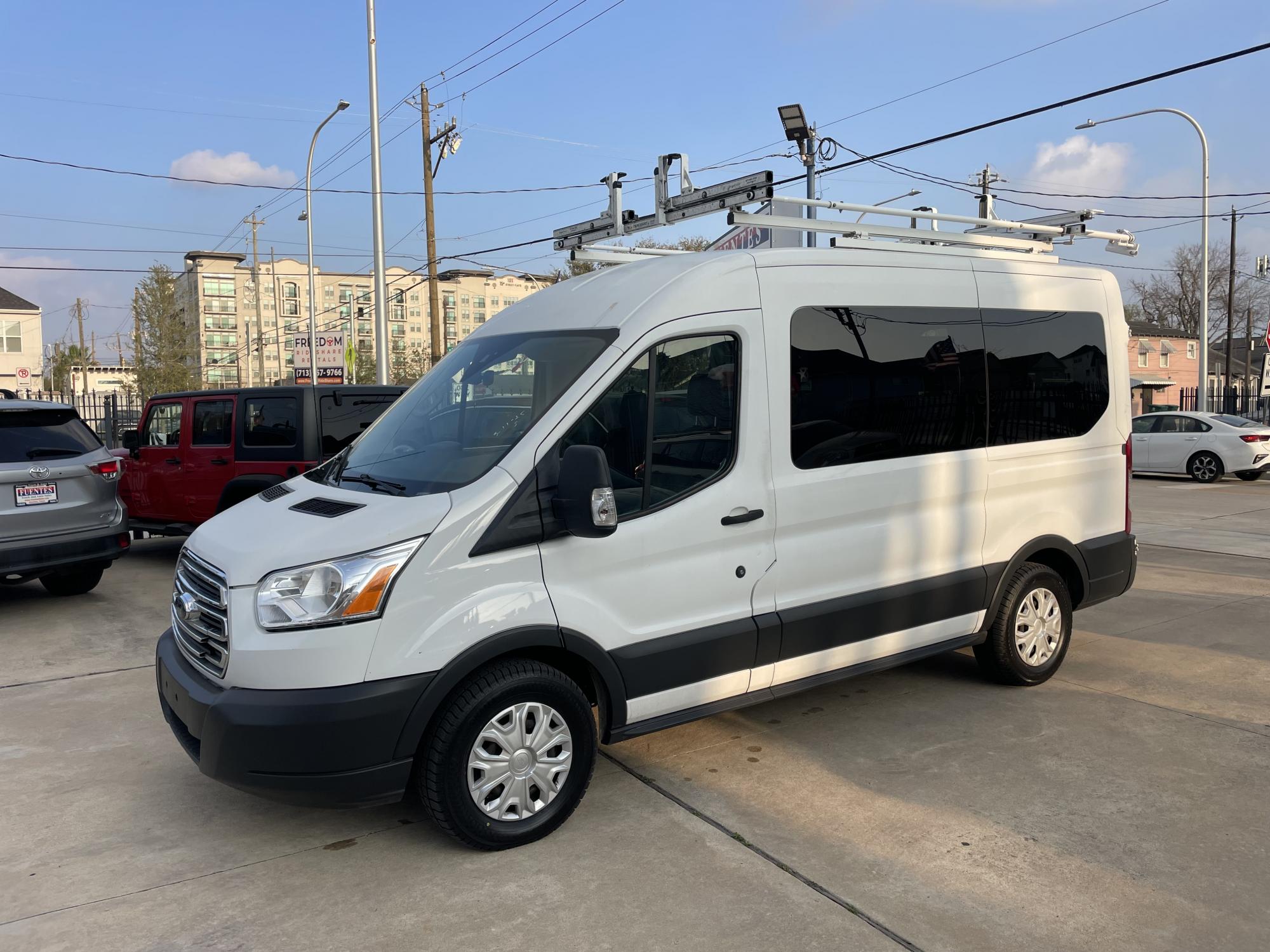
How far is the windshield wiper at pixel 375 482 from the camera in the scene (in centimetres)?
389

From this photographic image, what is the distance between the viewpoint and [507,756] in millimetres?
3723

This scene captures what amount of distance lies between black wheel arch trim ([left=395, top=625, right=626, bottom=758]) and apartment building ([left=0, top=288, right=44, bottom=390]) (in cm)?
5546

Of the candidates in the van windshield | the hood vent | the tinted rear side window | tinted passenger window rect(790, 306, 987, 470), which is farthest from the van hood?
the tinted rear side window

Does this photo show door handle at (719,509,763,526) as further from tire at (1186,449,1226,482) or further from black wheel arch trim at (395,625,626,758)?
tire at (1186,449,1226,482)

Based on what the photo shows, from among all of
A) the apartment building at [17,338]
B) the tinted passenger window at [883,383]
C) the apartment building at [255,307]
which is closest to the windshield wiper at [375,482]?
the tinted passenger window at [883,383]

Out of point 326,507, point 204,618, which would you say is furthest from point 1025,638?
point 204,618

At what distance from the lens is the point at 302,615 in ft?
11.4

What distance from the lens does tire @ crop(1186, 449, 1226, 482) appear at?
18344mm

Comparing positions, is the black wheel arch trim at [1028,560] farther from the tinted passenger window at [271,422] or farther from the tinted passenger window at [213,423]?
the tinted passenger window at [213,423]

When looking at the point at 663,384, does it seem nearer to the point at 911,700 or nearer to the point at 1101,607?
the point at 911,700

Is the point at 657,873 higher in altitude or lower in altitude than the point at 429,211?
lower

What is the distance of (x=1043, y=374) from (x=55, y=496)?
737 centimetres

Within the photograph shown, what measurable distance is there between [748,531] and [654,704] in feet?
2.80

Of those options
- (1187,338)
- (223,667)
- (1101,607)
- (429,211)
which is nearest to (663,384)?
(223,667)
